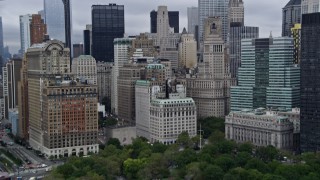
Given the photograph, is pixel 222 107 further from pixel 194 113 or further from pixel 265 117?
pixel 265 117

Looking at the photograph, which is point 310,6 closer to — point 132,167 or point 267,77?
point 267,77

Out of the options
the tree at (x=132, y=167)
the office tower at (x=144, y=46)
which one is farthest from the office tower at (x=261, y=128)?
the office tower at (x=144, y=46)

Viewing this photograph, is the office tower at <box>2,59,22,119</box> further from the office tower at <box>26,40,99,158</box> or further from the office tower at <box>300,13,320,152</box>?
the office tower at <box>300,13,320,152</box>

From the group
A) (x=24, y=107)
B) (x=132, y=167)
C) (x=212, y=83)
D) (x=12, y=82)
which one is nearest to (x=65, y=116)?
(x=132, y=167)

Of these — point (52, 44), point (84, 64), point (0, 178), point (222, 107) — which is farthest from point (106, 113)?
point (0, 178)

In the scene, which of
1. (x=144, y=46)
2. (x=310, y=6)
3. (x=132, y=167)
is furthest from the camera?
(x=310, y=6)
